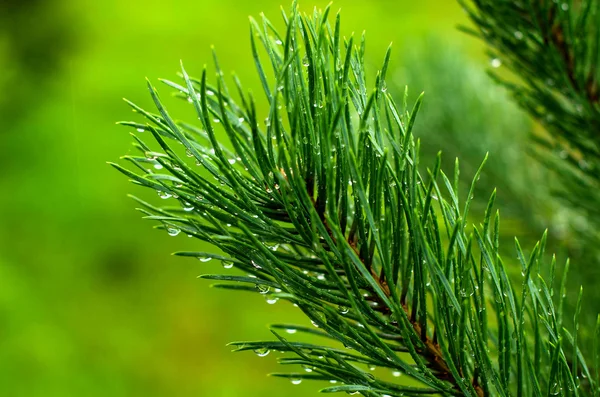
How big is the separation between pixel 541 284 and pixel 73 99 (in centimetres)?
109

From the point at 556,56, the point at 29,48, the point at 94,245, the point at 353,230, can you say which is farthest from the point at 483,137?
the point at 29,48

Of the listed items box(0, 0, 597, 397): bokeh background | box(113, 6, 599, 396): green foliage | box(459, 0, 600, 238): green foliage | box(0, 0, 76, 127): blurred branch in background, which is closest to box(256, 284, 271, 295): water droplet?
box(113, 6, 599, 396): green foliage

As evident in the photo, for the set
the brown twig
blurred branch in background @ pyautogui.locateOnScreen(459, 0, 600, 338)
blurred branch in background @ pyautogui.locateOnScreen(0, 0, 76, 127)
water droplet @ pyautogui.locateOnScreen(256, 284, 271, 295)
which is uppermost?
blurred branch in background @ pyautogui.locateOnScreen(0, 0, 76, 127)

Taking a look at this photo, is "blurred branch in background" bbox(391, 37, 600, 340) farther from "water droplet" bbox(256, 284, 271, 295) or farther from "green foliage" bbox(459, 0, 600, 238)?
"water droplet" bbox(256, 284, 271, 295)

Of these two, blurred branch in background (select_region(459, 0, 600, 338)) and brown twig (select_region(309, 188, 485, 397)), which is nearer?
brown twig (select_region(309, 188, 485, 397))

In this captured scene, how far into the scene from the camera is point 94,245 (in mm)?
1089

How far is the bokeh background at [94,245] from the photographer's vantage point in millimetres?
984

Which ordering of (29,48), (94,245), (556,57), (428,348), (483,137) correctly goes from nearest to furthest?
(428,348)
(556,57)
(483,137)
(94,245)
(29,48)

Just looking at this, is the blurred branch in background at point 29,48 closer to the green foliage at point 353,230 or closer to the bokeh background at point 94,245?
the bokeh background at point 94,245

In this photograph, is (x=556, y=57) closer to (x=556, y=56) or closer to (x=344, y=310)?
(x=556, y=56)

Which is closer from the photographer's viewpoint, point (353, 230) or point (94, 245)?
point (353, 230)

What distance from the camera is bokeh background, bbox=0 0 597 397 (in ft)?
3.23

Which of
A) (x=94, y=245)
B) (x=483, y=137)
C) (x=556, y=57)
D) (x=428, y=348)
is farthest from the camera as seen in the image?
(x=94, y=245)

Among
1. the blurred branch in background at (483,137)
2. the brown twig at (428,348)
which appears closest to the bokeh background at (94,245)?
the blurred branch in background at (483,137)
